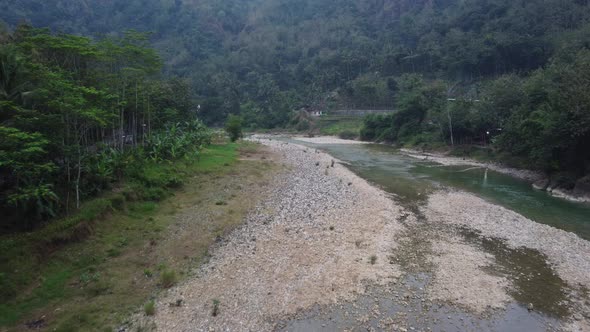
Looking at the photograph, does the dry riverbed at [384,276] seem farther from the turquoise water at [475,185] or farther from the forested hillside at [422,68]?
the forested hillside at [422,68]

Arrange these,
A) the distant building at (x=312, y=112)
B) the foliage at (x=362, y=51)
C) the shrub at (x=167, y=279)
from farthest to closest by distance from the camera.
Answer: the distant building at (x=312, y=112) → the foliage at (x=362, y=51) → the shrub at (x=167, y=279)

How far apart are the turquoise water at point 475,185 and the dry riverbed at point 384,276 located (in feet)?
9.84

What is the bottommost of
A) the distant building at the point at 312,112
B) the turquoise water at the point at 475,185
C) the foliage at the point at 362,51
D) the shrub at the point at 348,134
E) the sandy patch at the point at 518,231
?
the sandy patch at the point at 518,231

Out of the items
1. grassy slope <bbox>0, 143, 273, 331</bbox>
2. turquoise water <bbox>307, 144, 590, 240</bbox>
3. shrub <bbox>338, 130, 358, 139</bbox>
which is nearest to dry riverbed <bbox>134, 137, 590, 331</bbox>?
grassy slope <bbox>0, 143, 273, 331</bbox>

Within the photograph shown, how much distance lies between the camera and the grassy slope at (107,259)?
12.0 metres

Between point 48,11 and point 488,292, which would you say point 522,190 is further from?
point 48,11

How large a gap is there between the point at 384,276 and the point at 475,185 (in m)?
23.8

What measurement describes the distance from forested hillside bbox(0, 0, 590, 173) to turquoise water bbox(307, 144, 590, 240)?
4.48 meters

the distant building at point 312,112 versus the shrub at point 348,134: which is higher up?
the distant building at point 312,112

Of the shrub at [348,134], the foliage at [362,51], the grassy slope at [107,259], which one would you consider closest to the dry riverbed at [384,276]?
the grassy slope at [107,259]

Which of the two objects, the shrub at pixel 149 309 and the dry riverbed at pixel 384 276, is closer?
the shrub at pixel 149 309

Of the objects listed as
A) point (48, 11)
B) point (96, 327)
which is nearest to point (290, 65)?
point (48, 11)

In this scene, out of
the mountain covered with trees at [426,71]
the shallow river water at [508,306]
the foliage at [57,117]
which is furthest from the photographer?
the mountain covered with trees at [426,71]

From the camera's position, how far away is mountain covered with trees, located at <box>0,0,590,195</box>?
36812 mm
